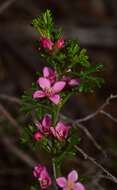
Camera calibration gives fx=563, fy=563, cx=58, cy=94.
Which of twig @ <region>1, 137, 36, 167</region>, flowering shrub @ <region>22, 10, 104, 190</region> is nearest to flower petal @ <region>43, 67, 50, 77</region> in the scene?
flowering shrub @ <region>22, 10, 104, 190</region>

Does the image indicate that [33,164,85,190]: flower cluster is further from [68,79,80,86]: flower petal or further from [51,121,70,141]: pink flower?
[68,79,80,86]: flower petal

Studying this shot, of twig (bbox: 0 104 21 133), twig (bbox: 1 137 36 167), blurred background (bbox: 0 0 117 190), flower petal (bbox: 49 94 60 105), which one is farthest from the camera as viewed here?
blurred background (bbox: 0 0 117 190)

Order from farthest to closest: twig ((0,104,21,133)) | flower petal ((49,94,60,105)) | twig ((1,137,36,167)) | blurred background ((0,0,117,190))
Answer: blurred background ((0,0,117,190)) < twig ((1,137,36,167)) < twig ((0,104,21,133)) < flower petal ((49,94,60,105))

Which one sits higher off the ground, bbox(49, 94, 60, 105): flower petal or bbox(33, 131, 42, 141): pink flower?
bbox(49, 94, 60, 105): flower petal

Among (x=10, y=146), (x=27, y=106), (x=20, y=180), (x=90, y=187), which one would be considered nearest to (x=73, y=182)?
(x=27, y=106)

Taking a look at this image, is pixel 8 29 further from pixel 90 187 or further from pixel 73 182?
pixel 73 182

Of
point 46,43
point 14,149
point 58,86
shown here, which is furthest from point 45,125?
point 14,149

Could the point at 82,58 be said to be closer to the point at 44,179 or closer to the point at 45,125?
the point at 45,125
